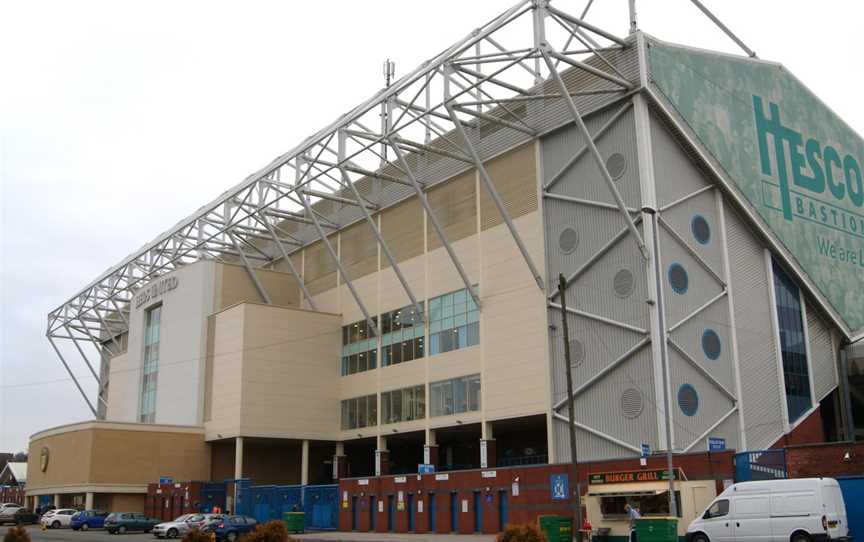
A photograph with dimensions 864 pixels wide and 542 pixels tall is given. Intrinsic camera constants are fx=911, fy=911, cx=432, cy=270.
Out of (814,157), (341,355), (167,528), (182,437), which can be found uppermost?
(814,157)

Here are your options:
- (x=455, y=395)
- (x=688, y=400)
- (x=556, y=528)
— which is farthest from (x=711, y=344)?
(x=455, y=395)

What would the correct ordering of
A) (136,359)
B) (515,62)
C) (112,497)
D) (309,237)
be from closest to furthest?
1. (515,62)
2. (112,497)
3. (309,237)
4. (136,359)

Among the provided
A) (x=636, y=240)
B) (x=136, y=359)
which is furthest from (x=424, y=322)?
(x=136, y=359)

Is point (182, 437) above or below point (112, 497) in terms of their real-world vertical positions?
above

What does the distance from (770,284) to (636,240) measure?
9.53 metres

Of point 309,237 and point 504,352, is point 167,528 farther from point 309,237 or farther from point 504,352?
point 309,237

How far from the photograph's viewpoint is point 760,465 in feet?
113

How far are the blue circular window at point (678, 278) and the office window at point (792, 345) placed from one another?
269 inches

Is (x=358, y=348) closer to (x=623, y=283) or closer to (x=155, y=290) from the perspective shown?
(x=155, y=290)

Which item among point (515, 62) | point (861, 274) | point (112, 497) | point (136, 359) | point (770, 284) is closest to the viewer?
point (515, 62)

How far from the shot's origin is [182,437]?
6681 centimetres

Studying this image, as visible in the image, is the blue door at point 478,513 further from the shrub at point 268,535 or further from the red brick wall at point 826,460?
the shrub at point 268,535

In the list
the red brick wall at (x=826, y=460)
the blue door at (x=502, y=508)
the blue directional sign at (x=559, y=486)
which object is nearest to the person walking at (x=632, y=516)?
the blue directional sign at (x=559, y=486)

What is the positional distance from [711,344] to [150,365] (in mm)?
49657
